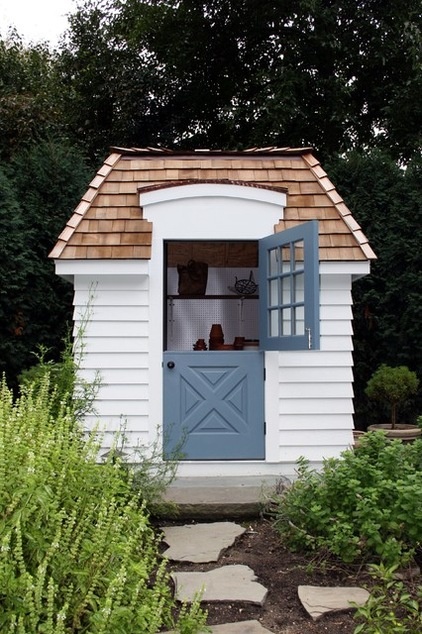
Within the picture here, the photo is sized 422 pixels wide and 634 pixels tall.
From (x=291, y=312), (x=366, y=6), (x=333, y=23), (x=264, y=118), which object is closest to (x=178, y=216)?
(x=291, y=312)

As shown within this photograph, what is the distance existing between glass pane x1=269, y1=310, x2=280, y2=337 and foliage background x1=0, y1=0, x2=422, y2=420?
284 cm

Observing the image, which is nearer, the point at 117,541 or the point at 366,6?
the point at 117,541

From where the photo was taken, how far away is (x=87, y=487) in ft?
10.2

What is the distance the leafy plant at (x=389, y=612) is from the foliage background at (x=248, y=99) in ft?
17.0

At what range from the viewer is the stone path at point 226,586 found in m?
3.01

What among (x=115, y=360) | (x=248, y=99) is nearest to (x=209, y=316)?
(x=115, y=360)

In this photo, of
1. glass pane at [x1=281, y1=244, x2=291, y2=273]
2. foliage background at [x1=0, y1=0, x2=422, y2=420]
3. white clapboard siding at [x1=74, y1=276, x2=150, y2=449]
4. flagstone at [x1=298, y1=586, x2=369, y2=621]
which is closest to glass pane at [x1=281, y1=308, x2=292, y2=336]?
glass pane at [x1=281, y1=244, x2=291, y2=273]

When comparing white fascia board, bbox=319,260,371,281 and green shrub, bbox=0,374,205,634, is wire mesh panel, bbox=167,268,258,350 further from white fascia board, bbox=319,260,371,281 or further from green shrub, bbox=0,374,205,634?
green shrub, bbox=0,374,205,634

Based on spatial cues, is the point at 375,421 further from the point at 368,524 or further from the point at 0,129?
the point at 0,129

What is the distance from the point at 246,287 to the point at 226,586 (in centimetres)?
454

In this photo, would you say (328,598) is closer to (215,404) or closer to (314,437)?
(314,437)

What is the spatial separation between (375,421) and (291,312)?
367cm

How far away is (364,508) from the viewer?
3.36 m

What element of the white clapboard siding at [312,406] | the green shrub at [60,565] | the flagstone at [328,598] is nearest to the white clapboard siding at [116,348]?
the white clapboard siding at [312,406]
